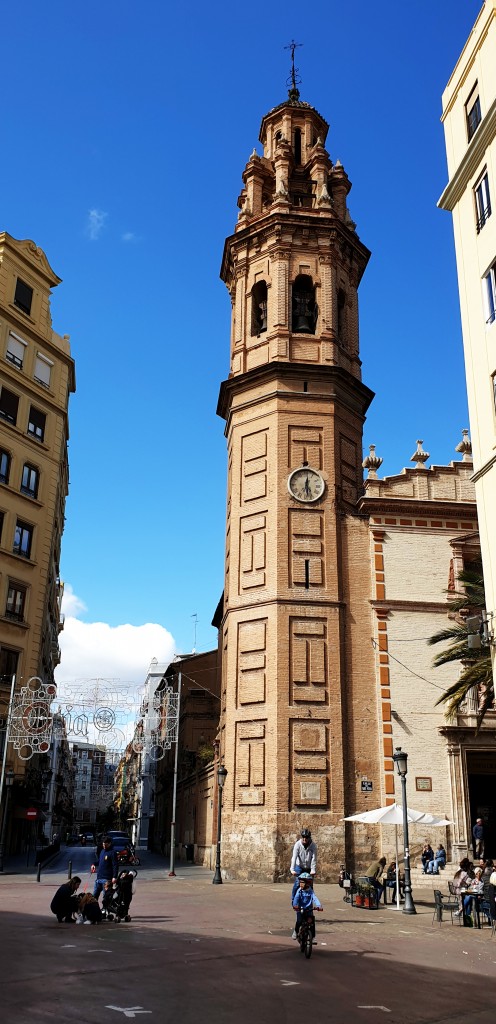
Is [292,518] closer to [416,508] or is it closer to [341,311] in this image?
[416,508]

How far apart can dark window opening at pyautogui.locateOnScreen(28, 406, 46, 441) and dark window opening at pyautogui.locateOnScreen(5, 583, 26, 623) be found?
733 centimetres

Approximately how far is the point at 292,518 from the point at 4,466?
13.3 m

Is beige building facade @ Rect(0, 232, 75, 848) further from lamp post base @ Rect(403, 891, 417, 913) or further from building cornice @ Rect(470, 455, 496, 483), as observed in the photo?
building cornice @ Rect(470, 455, 496, 483)

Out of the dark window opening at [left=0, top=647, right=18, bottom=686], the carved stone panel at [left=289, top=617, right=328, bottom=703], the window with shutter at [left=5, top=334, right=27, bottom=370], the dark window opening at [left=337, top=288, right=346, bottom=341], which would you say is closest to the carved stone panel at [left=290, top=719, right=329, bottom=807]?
the carved stone panel at [left=289, top=617, right=328, bottom=703]

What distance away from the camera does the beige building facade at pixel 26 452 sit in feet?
114

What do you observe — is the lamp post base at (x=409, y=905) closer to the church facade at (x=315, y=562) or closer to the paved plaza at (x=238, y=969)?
the paved plaza at (x=238, y=969)

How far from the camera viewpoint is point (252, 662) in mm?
Result: 29344

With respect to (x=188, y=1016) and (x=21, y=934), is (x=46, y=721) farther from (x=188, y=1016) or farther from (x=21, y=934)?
(x=188, y=1016)

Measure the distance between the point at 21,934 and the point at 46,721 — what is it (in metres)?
18.5

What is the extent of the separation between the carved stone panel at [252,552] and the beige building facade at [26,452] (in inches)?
402

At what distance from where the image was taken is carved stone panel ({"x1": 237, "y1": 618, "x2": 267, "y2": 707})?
28.9 meters

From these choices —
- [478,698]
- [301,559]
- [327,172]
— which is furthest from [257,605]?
[327,172]

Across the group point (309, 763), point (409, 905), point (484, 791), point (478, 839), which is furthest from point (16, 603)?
point (409, 905)

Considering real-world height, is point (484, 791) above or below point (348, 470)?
below
